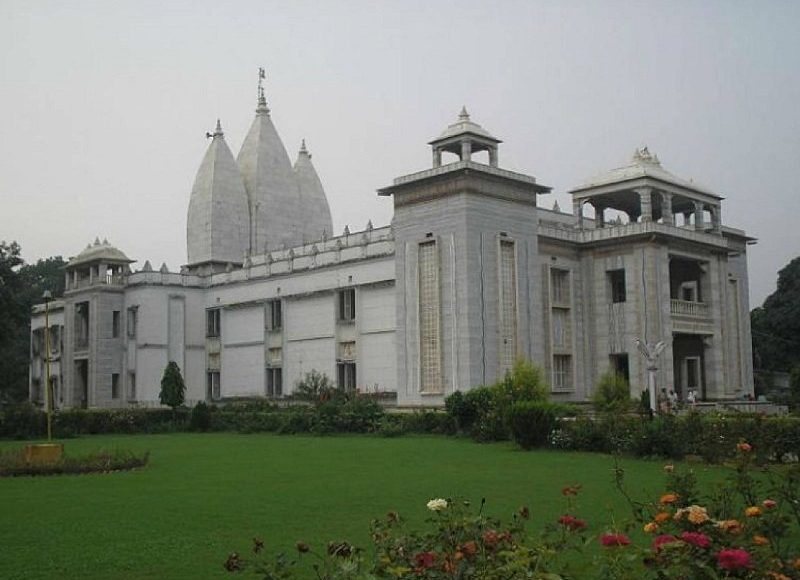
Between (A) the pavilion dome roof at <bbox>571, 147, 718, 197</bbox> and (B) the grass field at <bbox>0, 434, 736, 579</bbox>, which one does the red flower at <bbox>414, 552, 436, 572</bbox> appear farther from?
(A) the pavilion dome roof at <bbox>571, 147, 718, 197</bbox>

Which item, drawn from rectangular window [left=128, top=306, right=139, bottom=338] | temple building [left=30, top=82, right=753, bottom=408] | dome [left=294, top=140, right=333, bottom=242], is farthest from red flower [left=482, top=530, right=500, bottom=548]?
dome [left=294, top=140, right=333, bottom=242]

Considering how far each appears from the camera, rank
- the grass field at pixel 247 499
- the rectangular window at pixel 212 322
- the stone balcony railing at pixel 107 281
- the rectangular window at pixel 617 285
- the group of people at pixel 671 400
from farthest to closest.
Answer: the stone balcony railing at pixel 107 281
the rectangular window at pixel 212 322
the rectangular window at pixel 617 285
the group of people at pixel 671 400
the grass field at pixel 247 499

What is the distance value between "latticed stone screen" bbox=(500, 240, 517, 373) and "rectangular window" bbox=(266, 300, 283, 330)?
1325 centimetres

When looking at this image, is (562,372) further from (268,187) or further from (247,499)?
(247,499)

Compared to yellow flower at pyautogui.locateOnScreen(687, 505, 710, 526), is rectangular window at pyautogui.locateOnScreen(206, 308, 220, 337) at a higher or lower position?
higher

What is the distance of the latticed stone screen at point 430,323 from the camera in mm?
32156

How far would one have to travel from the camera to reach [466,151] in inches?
1298

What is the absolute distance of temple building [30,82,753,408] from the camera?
3253 centimetres

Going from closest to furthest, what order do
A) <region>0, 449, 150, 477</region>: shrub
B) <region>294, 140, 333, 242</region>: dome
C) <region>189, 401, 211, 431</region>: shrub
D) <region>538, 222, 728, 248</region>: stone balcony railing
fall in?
<region>0, 449, 150, 477</region>: shrub
<region>538, 222, 728, 248</region>: stone balcony railing
<region>189, 401, 211, 431</region>: shrub
<region>294, 140, 333, 242</region>: dome

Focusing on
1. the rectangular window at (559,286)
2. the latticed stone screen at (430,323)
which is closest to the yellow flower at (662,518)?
the latticed stone screen at (430,323)

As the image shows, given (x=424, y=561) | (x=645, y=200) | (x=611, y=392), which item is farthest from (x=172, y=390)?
(x=424, y=561)

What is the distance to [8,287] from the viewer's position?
35500 millimetres

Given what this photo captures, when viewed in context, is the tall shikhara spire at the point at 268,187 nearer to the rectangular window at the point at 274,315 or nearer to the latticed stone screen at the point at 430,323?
the rectangular window at the point at 274,315

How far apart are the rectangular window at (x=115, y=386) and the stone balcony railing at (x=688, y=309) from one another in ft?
89.5
